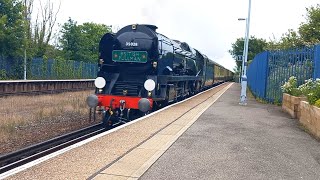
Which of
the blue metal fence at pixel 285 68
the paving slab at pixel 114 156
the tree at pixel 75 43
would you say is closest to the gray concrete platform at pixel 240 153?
the paving slab at pixel 114 156

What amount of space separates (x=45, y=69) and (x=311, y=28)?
23913mm

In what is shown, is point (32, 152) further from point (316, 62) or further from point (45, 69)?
point (45, 69)

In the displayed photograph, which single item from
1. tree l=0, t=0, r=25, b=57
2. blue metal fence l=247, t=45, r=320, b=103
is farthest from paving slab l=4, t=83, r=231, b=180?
tree l=0, t=0, r=25, b=57

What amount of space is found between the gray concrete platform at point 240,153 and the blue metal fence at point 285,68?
12.0 feet

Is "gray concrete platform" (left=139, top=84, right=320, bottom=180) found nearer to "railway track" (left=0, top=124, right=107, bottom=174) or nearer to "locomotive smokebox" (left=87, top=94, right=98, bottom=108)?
"railway track" (left=0, top=124, right=107, bottom=174)

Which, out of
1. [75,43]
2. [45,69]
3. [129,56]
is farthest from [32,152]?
[75,43]

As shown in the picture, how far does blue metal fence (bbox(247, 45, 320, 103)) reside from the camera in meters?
12.4

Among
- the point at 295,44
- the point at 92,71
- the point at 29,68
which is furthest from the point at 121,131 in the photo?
the point at 92,71

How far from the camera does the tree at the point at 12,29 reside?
1016 inches

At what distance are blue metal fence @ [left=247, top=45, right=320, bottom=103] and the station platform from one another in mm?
3987

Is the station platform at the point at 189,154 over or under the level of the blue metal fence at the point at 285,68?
under

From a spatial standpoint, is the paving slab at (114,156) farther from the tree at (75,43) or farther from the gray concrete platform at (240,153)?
the tree at (75,43)

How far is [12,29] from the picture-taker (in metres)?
26.0

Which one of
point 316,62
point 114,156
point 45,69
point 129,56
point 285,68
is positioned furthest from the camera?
point 45,69
